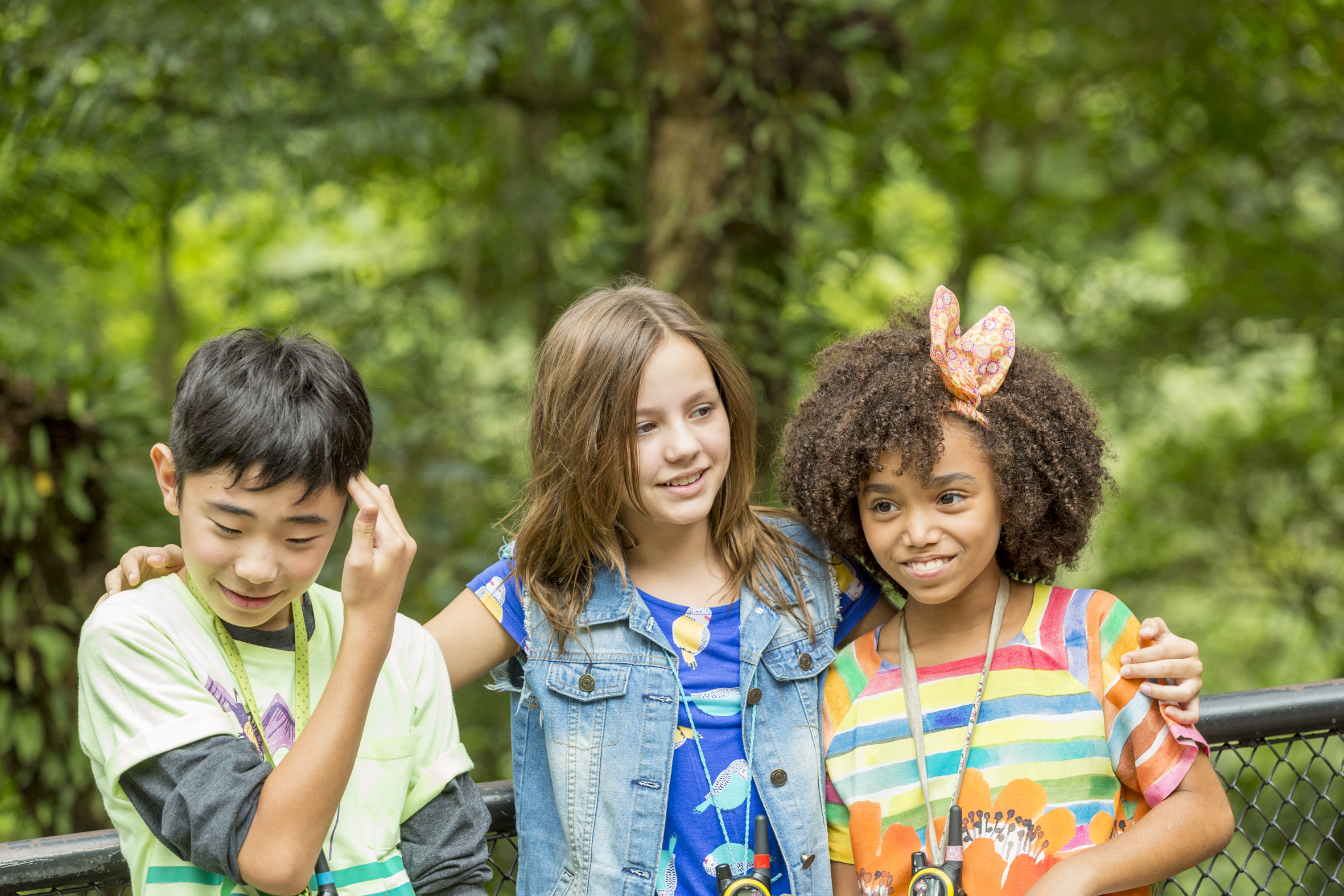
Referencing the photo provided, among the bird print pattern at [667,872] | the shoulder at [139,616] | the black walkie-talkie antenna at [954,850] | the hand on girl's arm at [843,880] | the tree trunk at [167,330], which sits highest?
the tree trunk at [167,330]

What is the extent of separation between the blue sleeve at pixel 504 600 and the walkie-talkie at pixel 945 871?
746 millimetres

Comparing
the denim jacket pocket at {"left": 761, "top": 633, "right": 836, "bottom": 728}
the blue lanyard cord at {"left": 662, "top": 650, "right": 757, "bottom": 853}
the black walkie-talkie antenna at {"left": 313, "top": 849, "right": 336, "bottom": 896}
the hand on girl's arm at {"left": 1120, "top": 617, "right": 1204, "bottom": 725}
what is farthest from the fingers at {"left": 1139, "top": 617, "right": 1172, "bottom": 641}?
the black walkie-talkie antenna at {"left": 313, "top": 849, "right": 336, "bottom": 896}

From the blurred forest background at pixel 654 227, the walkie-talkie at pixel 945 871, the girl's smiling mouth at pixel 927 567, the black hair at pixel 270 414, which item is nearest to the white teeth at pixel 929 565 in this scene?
the girl's smiling mouth at pixel 927 567

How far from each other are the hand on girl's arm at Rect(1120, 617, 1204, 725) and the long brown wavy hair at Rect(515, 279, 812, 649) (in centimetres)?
57

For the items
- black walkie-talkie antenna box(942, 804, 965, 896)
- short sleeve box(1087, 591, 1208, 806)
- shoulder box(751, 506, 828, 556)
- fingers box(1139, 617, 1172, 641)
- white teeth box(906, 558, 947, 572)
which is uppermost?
shoulder box(751, 506, 828, 556)

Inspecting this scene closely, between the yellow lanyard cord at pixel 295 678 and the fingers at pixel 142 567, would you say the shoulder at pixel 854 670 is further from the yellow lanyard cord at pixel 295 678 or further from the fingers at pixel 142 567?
the fingers at pixel 142 567

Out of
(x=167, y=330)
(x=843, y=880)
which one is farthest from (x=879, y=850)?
(x=167, y=330)

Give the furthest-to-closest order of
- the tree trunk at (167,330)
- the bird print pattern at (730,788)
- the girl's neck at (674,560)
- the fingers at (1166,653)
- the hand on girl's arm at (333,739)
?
1. the tree trunk at (167,330)
2. the girl's neck at (674,560)
3. the bird print pattern at (730,788)
4. the fingers at (1166,653)
5. the hand on girl's arm at (333,739)

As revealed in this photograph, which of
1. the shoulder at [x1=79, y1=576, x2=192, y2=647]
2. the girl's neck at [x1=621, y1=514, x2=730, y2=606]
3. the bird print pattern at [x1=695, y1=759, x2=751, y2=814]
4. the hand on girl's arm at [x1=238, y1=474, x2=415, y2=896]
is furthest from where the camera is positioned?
the girl's neck at [x1=621, y1=514, x2=730, y2=606]

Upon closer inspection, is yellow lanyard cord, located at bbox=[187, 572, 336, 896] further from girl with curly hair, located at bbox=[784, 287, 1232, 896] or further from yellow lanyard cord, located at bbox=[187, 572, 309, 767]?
girl with curly hair, located at bbox=[784, 287, 1232, 896]

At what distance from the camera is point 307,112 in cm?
435

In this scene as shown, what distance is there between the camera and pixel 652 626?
1.96 m

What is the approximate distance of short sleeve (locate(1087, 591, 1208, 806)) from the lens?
1.67m

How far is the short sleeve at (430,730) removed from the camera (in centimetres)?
161
